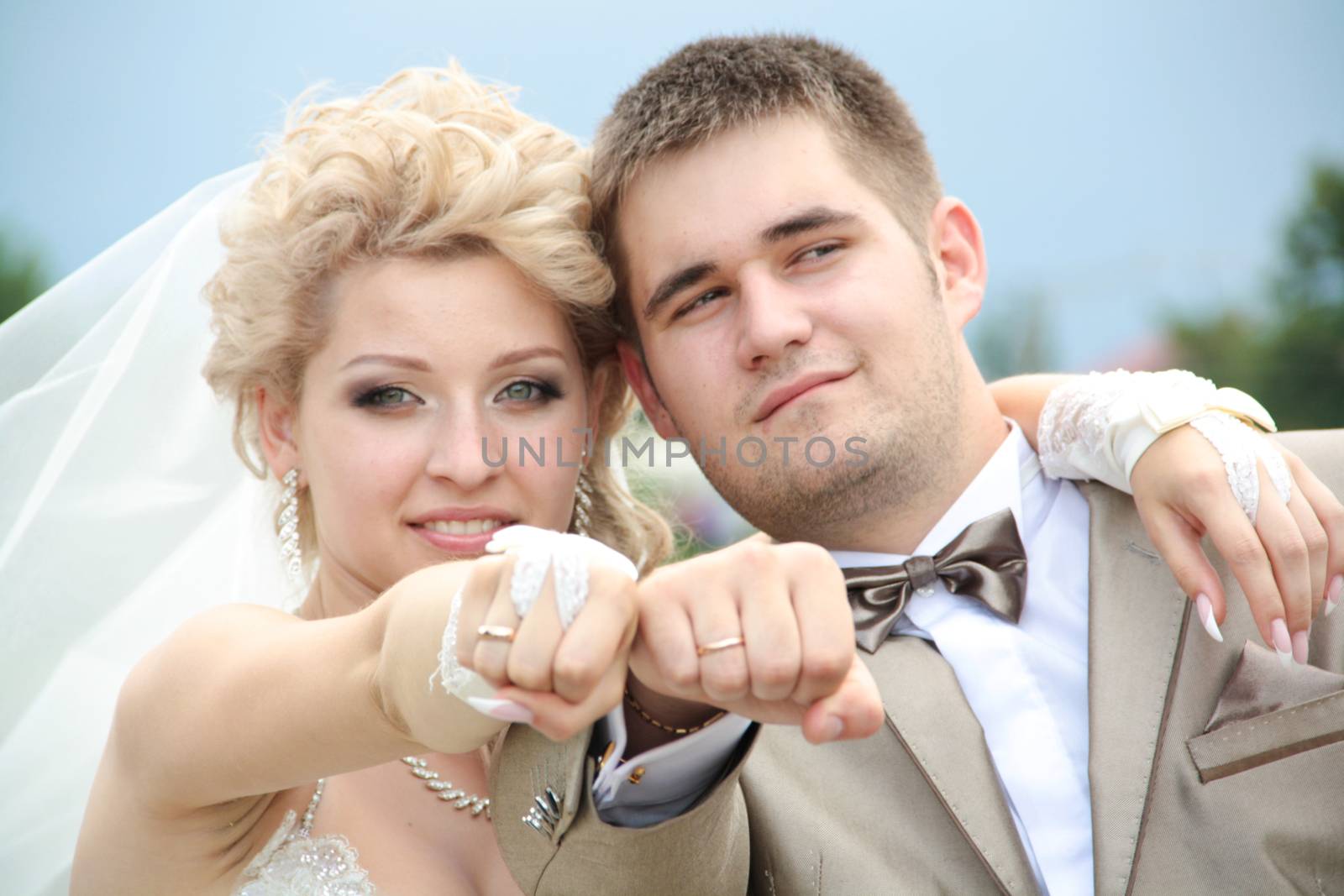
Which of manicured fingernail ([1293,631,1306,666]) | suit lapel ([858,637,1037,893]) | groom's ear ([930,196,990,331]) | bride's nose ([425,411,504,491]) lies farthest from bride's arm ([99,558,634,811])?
groom's ear ([930,196,990,331])

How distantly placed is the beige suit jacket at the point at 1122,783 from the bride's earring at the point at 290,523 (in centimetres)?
124

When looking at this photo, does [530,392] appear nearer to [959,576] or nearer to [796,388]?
[796,388]

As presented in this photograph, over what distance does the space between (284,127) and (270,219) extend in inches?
15.2

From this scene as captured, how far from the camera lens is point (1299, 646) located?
2.28 metres

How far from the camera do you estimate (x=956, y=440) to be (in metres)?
3.04

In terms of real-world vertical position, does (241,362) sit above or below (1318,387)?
above

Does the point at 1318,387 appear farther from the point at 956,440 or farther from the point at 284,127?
the point at 284,127

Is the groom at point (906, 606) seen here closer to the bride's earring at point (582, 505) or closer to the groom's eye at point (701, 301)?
the groom's eye at point (701, 301)

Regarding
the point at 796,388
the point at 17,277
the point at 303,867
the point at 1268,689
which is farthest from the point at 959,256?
the point at 17,277

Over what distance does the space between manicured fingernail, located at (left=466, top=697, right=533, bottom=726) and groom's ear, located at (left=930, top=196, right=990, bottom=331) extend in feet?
7.21

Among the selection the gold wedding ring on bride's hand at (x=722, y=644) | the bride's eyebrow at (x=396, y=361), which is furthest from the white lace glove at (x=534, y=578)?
the bride's eyebrow at (x=396, y=361)

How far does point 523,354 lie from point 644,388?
0.60 m

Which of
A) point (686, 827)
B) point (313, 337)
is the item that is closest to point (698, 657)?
point (686, 827)

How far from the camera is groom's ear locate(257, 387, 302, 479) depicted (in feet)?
9.70
